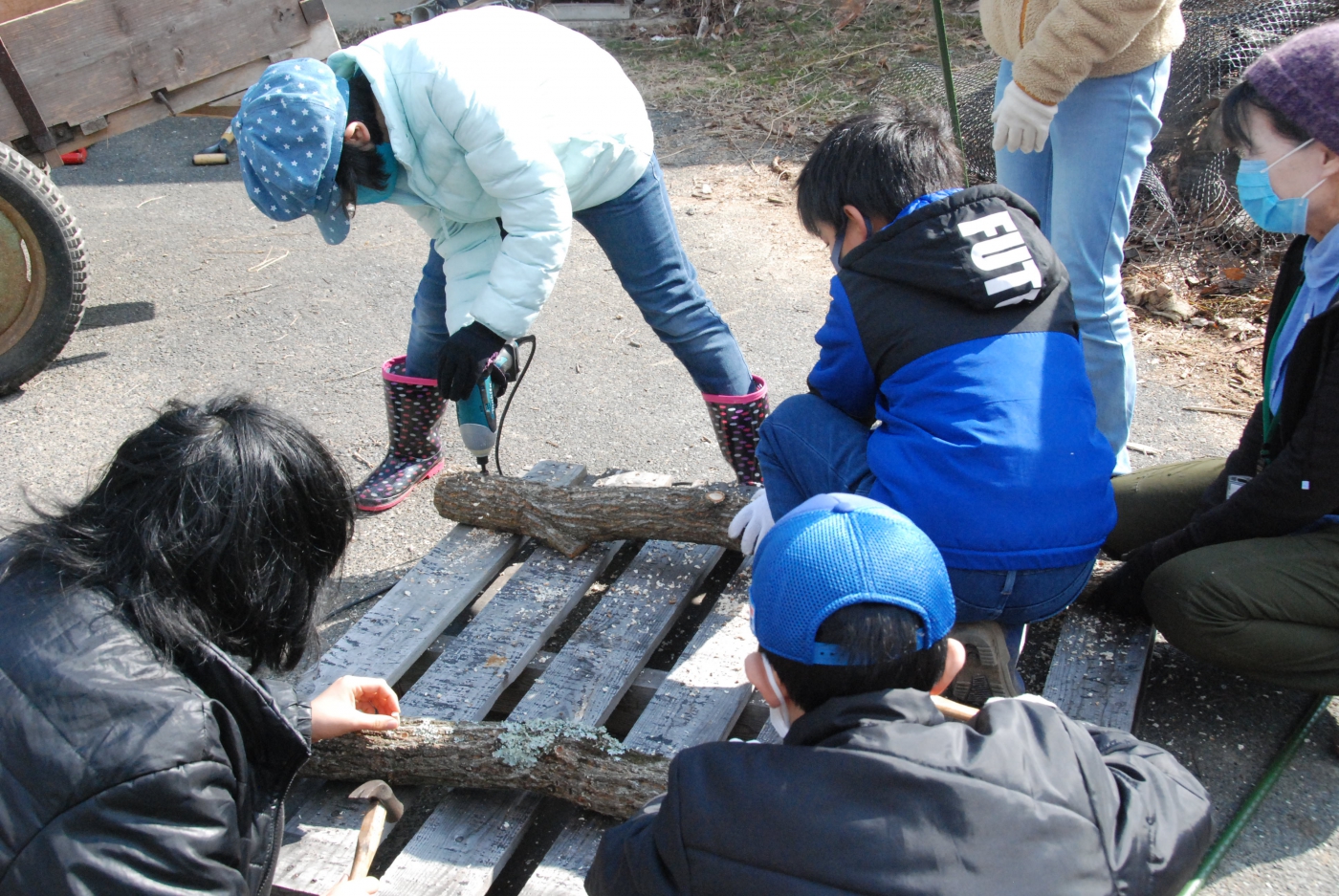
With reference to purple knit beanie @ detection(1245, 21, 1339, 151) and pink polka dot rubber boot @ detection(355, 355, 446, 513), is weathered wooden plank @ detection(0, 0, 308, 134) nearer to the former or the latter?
pink polka dot rubber boot @ detection(355, 355, 446, 513)

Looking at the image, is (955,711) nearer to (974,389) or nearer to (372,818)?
(974,389)

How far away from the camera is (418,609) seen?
234 cm

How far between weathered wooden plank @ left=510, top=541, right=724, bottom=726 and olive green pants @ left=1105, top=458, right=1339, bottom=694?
0.99 m

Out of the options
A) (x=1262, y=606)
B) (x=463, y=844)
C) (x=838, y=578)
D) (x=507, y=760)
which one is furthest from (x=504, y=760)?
(x=1262, y=606)

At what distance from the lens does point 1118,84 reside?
2.38 meters

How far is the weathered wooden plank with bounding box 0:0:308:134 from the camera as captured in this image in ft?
11.9

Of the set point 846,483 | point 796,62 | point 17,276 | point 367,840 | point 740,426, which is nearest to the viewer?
point 367,840

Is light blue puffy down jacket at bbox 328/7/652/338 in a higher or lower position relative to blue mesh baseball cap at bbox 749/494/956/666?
higher

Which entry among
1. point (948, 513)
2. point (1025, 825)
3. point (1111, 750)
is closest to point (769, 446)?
point (948, 513)

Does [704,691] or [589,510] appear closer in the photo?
[704,691]

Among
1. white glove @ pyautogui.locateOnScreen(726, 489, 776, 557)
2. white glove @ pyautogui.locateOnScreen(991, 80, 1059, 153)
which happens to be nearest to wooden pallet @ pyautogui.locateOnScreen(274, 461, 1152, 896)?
white glove @ pyautogui.locateOnScreen(726, 489, 776, 557)

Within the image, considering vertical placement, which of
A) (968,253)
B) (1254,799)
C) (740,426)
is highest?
(968,253)

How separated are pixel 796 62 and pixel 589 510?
16.1ft

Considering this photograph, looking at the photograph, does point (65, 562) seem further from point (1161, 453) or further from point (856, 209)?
point (1161, 453)
